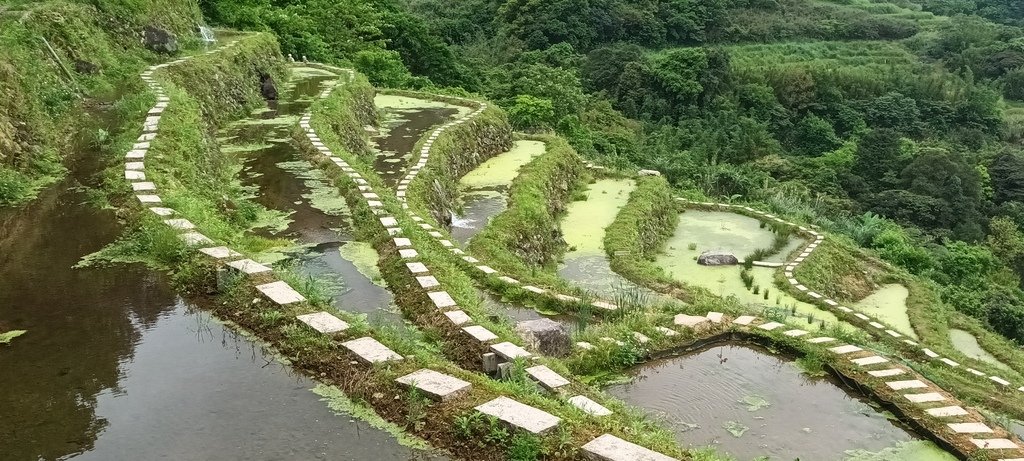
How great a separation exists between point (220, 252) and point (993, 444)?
272 inches

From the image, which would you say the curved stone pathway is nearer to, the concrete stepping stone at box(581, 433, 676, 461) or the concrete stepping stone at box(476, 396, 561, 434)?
the concrete stepping stone at box(581, 433, 676, 461)

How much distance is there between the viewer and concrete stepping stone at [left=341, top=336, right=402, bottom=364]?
17.8ft

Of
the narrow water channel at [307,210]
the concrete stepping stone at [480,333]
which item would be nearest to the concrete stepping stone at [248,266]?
the narrow water channel at [307,210]

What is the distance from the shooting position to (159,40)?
1648cm

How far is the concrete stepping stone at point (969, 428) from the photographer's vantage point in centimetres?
623

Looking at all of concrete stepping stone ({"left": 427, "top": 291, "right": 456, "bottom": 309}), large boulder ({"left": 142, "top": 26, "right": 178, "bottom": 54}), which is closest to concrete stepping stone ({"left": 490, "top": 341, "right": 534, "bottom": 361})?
concrete stepping stone ({"left": 427, "top": 291, "right": 456, "bottom": 309})

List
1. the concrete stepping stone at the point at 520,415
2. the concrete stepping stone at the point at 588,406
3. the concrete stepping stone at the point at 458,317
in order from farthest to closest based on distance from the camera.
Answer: the concrete stepping stone at the point at 458,317 → the concrete stepping stone at the point at 588,406 → the concrete stepping stone at the point at 520,415

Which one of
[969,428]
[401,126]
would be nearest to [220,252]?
[969,428]

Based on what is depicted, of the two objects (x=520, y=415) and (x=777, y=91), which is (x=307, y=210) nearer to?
(x=520, y=415)

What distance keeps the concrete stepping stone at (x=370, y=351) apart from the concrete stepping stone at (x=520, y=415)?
97 cm

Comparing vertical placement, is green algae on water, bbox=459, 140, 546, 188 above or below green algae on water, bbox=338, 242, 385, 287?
below

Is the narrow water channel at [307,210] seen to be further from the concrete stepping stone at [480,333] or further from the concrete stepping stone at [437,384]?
the concrete stepping stone at [437,384]

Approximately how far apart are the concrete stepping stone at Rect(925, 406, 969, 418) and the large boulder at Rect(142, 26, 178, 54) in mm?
16049

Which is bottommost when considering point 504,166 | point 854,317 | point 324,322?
point 854,317
